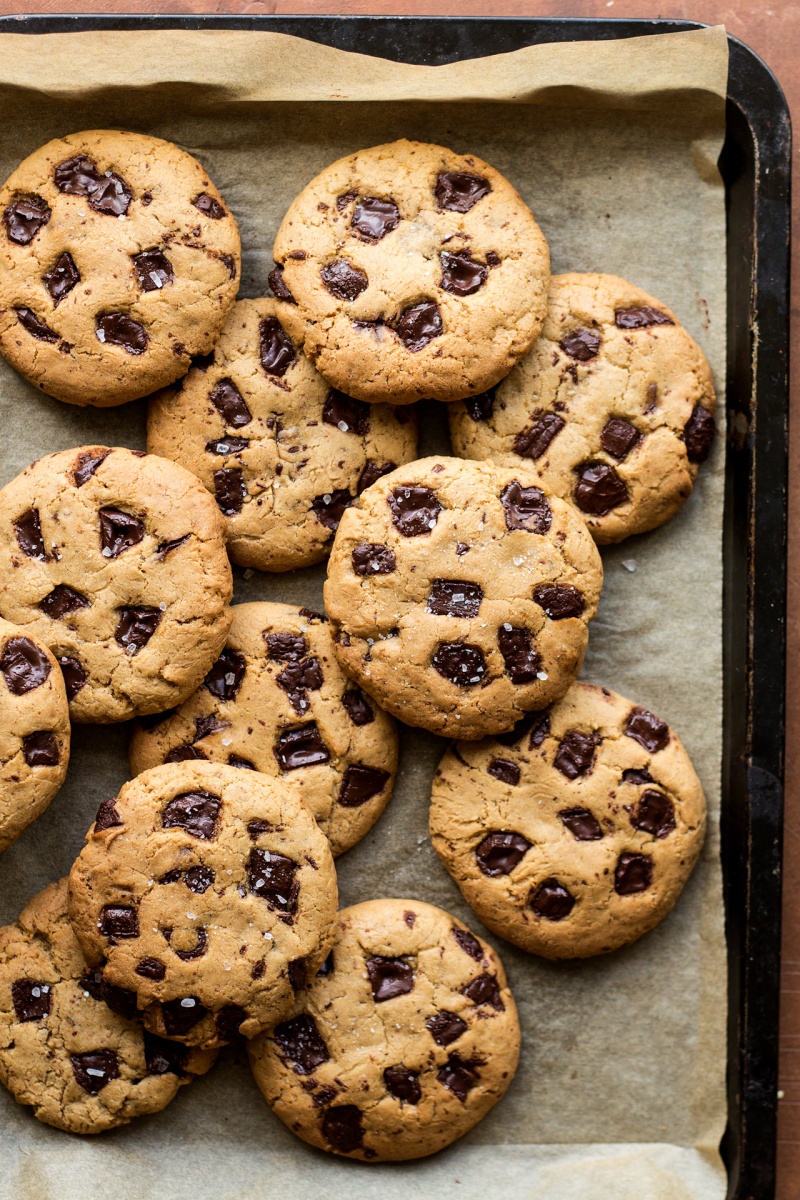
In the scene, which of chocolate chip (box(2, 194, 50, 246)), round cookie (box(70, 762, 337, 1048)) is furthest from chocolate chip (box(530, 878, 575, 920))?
chocolate chip (box(2, 194, 50, 246))

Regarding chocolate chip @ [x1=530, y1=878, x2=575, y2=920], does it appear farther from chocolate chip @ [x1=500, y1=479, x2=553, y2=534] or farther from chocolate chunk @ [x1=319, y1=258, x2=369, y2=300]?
chocolate chunk @ [x1=319, y1=258, x2=369, y2=300]

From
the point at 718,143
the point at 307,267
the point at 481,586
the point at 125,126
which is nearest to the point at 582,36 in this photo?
the point at 718,143

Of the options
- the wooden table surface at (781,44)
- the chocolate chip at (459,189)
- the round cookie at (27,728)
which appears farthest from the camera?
the wooden table surface at (781,44)

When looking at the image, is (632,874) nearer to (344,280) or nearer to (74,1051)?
(74,1051)

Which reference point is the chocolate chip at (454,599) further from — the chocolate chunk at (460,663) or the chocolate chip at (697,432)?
the chocolate chip at (697,432)

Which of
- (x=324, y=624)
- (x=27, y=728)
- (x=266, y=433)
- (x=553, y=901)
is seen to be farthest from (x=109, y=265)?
(x=553, y=901)

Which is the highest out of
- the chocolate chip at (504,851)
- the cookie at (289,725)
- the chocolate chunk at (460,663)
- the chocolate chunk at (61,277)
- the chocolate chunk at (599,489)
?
the chocolate chunk at (61,277)

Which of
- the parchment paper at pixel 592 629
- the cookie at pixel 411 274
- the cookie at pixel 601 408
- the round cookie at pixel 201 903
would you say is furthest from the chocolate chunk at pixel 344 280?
the round cookie at pixel 201 903
